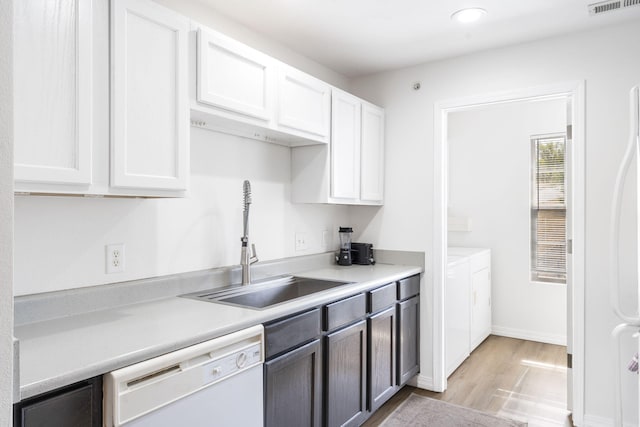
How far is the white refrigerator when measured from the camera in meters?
1.94

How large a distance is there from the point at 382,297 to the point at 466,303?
140 cm

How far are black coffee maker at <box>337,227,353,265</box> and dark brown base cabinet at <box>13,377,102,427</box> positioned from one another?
6.89 feet

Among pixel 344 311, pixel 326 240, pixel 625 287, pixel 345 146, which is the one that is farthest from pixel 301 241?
pixel 625 287

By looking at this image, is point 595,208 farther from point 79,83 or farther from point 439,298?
point 79,83

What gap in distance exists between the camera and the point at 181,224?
2.10 m

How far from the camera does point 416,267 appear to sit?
9.95 ft

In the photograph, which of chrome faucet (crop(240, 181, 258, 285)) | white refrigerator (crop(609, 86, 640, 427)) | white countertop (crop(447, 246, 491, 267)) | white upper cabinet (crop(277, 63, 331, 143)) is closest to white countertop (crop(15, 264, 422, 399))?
chrome faucet (crop(240, 181, 258, 285))

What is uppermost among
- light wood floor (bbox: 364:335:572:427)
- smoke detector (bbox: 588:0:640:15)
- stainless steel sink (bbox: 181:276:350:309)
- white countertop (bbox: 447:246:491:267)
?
smoke detector (bbox: 588:0:640:15)

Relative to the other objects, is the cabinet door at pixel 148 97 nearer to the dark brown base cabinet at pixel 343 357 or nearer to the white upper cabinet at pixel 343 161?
the dark brown base cabinet at pixel 343 357

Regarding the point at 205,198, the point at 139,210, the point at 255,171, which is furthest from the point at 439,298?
the point at 139,210

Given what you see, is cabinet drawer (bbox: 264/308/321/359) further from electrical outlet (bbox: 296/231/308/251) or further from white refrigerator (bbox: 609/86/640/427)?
white refrigerator (bbox: 609/86/640/427)

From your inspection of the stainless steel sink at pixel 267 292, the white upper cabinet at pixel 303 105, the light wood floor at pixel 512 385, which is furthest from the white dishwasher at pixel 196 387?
the light wood floor at pixel 512 385

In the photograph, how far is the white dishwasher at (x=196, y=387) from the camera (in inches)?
46.6

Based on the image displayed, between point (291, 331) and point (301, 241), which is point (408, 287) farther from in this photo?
point (291, 331)
